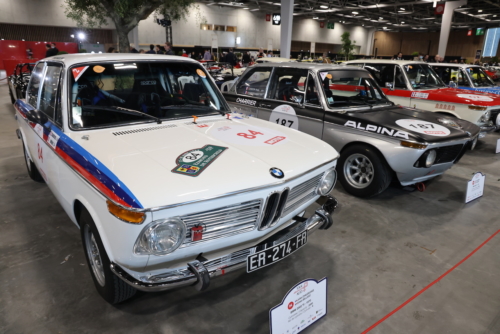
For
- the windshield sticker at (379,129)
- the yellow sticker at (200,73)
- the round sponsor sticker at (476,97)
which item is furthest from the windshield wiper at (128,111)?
the round sponsor sticker at (476,97)

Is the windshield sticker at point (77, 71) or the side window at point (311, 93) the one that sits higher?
the windshield sticker at point (77, 71)

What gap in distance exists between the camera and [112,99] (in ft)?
9.82

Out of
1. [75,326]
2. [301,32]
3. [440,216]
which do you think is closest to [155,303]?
[75,326]

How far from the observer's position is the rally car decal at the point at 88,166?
1848 mm

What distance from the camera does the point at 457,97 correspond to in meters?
6.58

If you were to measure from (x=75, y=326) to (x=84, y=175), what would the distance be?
104 centimetres

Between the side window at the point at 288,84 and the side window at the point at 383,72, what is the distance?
3142mm

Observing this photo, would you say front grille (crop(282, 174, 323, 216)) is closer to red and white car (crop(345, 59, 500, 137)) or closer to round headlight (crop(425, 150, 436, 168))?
round headlight (crop(425, 150, 436, 168))

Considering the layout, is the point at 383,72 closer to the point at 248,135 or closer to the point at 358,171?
the point at 358,171

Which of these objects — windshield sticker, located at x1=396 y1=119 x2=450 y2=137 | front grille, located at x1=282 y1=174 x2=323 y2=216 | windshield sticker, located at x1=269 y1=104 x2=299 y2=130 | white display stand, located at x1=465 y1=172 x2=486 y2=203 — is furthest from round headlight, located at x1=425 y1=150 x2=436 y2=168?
front grille, located at x1=282 y1=174 x2=323 y2=216

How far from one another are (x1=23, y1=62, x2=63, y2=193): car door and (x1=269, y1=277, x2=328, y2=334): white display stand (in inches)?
84.9

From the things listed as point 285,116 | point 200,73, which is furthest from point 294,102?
→ point 200,73

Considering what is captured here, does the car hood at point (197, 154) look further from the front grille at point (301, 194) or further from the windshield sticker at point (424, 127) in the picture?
the windshield sticker at point (424, 127)

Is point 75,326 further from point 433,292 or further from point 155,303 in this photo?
point 433,292
